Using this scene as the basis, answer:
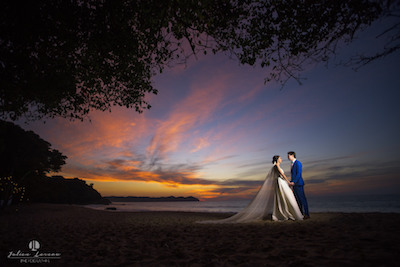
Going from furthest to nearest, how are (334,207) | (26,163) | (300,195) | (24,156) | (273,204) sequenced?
(334,207)
(24,156)
(26,163)
(273,204)
(300,195)

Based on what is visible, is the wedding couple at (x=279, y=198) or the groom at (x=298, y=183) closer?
the wedding couple at (x=279, y=198)

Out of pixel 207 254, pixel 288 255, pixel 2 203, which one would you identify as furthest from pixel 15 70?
pixel 2 203

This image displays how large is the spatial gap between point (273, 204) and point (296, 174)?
175 cm

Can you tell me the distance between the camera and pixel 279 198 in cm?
910

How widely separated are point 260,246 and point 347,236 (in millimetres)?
2256

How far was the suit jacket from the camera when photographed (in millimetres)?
9062

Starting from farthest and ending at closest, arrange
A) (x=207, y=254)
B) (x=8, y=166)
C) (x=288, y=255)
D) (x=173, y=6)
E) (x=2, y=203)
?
(x=8, y=166) → (x=2, y=203) → (x=173, y=6) → (x=207, y=254) → (x=288, y=255)

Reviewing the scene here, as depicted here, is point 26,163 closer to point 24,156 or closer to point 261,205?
point 24,156

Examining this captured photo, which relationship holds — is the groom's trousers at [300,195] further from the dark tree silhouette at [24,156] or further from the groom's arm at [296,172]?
the dark tree silhouette at [24,156]

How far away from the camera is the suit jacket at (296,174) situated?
29.7 ft

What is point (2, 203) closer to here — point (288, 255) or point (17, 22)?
point (17, 22)

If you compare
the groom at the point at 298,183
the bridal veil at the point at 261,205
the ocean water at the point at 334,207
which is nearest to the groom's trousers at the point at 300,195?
the groom at the point at 298,183

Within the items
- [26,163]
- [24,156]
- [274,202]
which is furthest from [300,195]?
[24,156]

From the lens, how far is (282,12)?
6.78 meters
